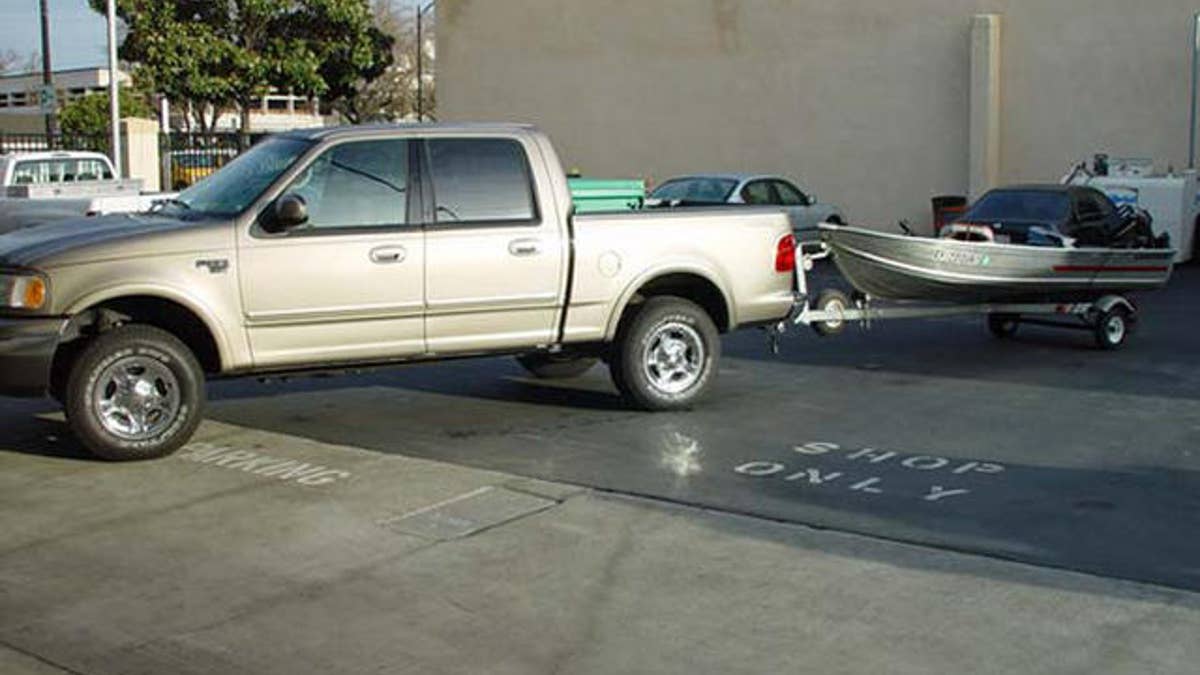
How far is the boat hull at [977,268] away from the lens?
1288 cm

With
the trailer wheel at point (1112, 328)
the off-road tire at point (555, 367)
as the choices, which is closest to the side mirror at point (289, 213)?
the off-road tire at point (555, 367)

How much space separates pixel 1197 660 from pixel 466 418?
5.90m

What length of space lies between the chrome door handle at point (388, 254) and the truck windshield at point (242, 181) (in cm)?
79

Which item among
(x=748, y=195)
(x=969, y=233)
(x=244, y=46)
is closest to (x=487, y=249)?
(x=969, y=233)

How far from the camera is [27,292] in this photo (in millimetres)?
8391

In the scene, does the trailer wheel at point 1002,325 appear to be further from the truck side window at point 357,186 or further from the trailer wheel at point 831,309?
the truck side window at point 357,186

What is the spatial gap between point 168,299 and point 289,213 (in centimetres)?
89

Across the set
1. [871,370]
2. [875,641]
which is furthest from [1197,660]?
[871,370]

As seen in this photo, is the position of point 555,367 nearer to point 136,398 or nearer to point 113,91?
point 136,398

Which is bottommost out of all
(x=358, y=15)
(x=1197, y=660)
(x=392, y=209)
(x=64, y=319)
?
(x=1197, y=660)

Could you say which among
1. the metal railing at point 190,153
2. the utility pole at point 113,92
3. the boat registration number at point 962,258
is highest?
the utility pole at point 113,92

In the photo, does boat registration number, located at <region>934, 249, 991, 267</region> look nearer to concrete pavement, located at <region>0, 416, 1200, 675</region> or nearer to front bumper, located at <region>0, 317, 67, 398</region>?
concrete pavement, located at <region>0, 416, 1200, 675</region>

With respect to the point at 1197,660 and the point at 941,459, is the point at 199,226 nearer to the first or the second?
the point at 941,459

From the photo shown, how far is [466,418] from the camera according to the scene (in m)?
10.3
